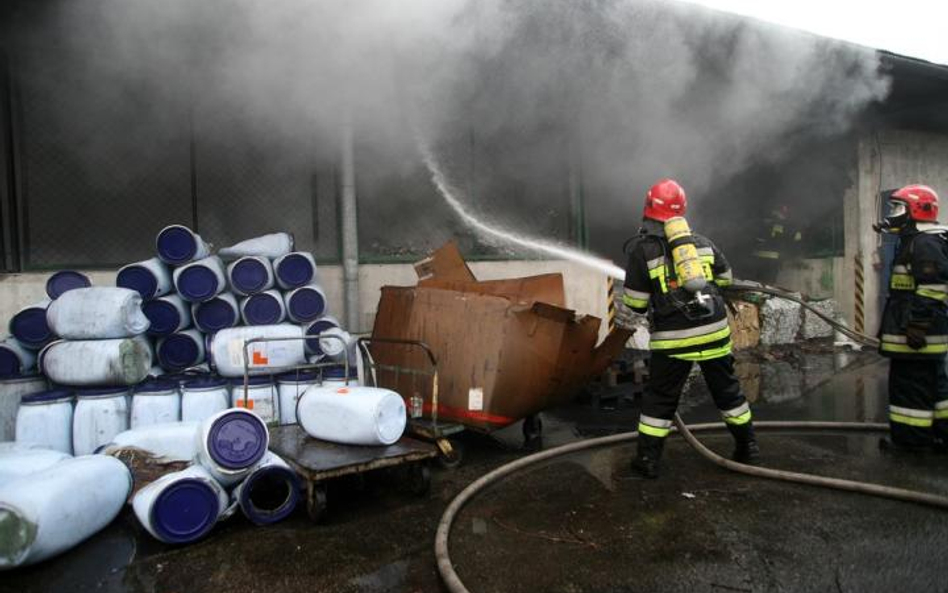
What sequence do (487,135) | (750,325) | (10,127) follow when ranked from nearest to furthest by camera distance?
1. (10,127)
2. (487,135)
3. (750,325)

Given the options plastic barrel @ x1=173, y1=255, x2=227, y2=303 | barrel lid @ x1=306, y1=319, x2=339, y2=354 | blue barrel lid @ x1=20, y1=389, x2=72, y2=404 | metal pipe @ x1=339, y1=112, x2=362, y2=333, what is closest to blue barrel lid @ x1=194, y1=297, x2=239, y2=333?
plastic barrel @ x1=173, y1=255, x2=227, y2=303

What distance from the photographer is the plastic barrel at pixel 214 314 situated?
198 inches

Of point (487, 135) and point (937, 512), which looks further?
point (487, 135)

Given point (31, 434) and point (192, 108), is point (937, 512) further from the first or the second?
point (192, 108)

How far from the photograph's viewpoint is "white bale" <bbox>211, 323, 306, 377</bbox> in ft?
15.4

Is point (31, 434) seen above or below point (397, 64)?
below

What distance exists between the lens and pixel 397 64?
6.58 metres

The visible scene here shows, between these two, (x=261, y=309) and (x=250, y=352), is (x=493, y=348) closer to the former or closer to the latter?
(x=250, y=352)

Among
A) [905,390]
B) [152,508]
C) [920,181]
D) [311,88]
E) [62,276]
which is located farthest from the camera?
[920,181]

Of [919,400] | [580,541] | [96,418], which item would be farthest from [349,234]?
[919,400]

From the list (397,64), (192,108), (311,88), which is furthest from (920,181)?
(192,108)

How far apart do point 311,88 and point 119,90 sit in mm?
1980

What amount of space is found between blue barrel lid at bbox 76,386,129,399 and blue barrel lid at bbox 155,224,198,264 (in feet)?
3.81

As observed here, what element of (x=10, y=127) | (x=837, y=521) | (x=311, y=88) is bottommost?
(x=837, y=521)
